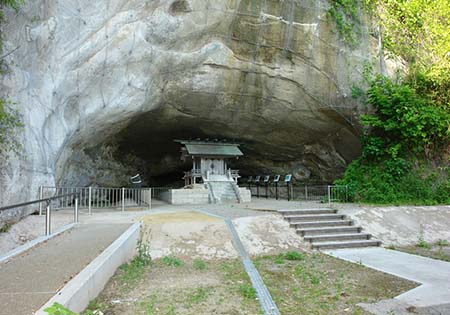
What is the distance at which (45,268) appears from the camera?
4184 millimetres

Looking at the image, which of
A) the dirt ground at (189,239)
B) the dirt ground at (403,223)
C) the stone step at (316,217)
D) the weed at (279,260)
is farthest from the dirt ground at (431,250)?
the dirt ground at (189,239)

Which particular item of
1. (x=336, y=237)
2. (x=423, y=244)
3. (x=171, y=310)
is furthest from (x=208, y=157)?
(x=171, y=310)

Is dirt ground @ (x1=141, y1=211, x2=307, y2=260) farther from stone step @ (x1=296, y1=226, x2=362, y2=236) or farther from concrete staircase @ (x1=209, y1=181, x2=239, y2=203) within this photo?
concrete staircase @ (x1=209, y1=181, x2=239, y2=203)

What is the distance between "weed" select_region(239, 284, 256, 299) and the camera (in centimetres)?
409

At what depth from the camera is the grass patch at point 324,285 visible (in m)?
3.84

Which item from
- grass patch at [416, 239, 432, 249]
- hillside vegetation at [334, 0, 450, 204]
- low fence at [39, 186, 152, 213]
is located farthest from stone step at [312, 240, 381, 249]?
low fence at [39, 186, 152, 213]

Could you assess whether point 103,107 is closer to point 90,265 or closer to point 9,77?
point 9,77

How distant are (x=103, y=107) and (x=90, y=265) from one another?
9047 millimetres

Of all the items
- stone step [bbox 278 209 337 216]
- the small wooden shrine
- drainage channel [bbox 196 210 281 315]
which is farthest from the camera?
the small wooden shrine

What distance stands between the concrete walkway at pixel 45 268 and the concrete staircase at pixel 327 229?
4320mm

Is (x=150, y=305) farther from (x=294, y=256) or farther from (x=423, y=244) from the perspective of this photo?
(x=423, y=244)

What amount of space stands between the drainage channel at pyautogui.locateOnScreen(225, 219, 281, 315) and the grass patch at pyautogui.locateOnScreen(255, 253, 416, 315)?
0.10m

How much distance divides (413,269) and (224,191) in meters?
11.9

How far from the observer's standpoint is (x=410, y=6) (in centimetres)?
1432
